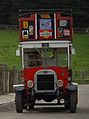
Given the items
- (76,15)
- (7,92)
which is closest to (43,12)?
(7,92)

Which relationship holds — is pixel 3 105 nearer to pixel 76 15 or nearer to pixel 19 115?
pixel 19 115

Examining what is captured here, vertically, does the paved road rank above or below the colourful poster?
below

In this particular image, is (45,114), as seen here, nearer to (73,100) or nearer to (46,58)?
(73,100)

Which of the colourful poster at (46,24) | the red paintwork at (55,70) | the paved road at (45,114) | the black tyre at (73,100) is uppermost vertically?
the colourful poster at (46,24)

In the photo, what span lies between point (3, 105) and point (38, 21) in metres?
4.14

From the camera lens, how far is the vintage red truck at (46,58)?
24.2 meters

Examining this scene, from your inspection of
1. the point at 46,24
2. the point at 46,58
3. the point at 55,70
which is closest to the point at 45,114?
the point at 55,70

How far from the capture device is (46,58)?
24.9m

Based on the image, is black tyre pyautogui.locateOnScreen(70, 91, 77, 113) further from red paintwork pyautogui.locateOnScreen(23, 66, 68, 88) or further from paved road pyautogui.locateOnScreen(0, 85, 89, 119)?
red paintwork pyautogui.locateOnScreen(23, 66, 68, 88)

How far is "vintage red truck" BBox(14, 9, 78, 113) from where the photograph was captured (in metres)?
24.2

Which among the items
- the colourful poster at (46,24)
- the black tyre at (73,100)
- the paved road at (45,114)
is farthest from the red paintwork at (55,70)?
the colourful poster at (46,24)

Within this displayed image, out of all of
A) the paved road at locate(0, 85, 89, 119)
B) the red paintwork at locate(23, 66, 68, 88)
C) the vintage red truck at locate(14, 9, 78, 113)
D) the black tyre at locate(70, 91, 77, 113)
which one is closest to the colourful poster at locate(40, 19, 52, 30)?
the vintage red truck at locate(14, 9, 78, 113)

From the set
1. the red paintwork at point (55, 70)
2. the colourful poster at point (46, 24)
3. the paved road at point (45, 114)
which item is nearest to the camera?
the paved road at point (45, 114)

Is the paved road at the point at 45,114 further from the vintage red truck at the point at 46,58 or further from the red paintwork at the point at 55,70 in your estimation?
the red paintwork at the point at 55,70
